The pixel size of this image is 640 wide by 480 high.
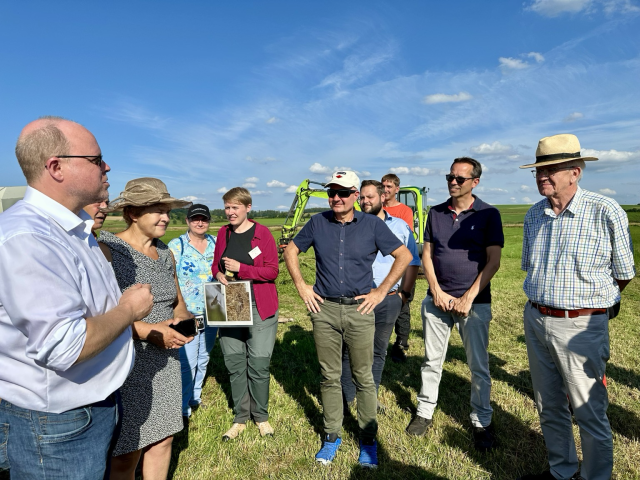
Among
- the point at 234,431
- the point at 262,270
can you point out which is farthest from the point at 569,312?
the point at 234,431

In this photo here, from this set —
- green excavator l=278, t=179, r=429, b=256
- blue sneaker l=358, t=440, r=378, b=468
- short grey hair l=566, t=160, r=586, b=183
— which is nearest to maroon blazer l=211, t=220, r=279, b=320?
blue sneaker l=358, t=440, r=378, b=468

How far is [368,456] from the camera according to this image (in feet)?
11.6

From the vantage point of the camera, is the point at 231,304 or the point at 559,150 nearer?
the point at 559,150

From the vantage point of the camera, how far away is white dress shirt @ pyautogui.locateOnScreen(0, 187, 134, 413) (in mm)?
1385

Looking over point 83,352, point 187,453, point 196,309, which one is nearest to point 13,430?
point 83,352

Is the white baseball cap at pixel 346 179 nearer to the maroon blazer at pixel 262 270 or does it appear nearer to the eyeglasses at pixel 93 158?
the maroon blazer at pixel 262 270

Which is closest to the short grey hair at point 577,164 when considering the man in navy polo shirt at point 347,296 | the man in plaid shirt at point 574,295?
the man in plaid shirt at point 574,295

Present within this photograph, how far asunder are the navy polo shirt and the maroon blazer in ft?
5.79

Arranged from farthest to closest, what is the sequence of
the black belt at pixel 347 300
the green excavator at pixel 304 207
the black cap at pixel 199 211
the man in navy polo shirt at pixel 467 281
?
the green excavator at pixel 304 207
the black cap at pixel 199 211
the man in navy polo shirt at pixel 467 281
the black belt at pixel 347 300

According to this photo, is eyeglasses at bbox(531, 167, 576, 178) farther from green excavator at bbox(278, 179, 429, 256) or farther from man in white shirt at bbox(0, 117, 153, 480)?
green excavator at bbox(278, 179, 429, 256)

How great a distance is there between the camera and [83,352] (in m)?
1.50

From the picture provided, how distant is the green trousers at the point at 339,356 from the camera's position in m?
3.59

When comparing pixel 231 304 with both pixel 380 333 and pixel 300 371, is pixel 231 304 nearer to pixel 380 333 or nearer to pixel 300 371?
pixel 380 333

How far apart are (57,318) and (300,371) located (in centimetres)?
472
